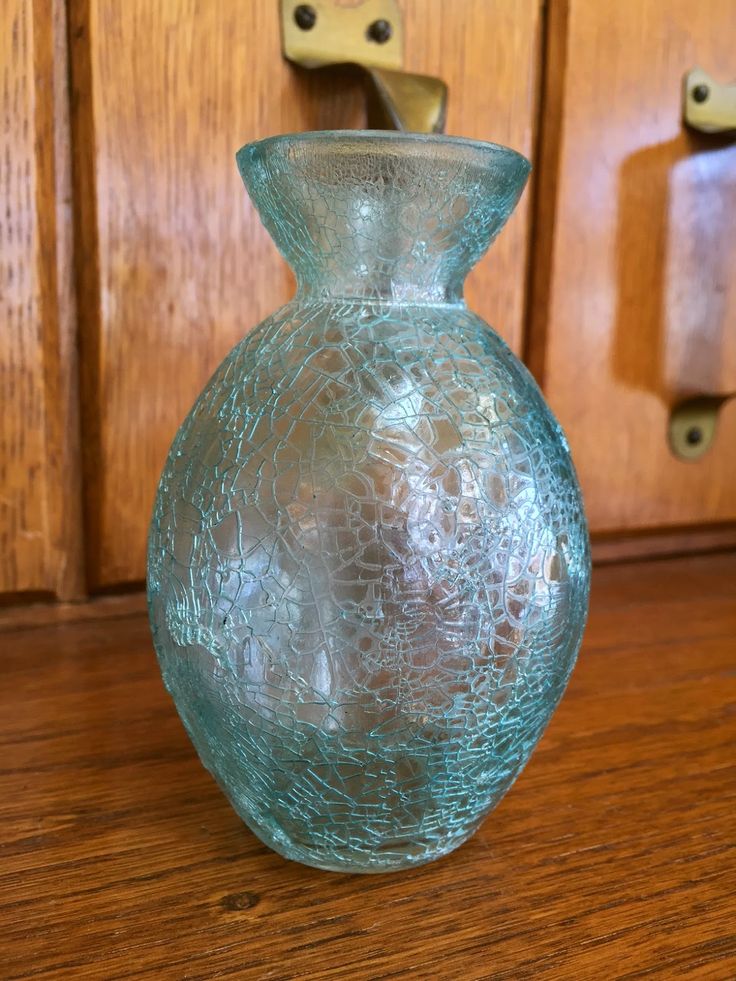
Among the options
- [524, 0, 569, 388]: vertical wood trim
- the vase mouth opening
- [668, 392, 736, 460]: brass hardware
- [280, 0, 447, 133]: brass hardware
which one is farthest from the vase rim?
[668, 392, 736, 460]: brass hardware

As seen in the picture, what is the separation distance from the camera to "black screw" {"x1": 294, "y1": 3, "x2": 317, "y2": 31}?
583 millimetres

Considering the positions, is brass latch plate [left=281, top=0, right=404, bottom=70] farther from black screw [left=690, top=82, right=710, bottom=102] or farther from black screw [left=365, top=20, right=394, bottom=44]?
black screw [left=690, top=82, right=710, bottom=102]

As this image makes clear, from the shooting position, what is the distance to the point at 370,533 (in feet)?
1.06

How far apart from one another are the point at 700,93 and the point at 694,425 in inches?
9.6

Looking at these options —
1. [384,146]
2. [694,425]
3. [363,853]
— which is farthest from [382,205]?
[694,425]

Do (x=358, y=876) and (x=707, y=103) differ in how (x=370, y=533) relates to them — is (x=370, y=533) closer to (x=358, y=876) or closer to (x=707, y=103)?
(x=358, y=876)

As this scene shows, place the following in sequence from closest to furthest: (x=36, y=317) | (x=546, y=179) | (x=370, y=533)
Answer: (x=370, y=533) < (x=36, y=317) < (x=546, y=179)

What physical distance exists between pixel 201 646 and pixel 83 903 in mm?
100

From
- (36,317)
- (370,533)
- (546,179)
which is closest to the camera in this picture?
(370,533)

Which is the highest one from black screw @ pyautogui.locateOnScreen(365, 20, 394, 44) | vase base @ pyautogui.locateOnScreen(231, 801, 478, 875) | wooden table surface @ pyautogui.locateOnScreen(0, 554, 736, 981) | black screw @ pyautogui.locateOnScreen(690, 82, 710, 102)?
black screw @ pyautogui.locateOnScreen(365, 20, 394, 44)

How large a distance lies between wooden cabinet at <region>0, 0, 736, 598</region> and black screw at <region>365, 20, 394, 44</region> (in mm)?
19

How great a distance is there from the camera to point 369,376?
34 centimetres

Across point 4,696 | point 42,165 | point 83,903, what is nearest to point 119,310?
point 42,165

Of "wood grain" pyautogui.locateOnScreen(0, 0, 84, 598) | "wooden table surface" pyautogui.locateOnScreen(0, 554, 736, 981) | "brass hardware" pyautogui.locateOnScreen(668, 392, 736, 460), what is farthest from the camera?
"brass hardware" pyautogui.locateOnScreen(668, 392, 736, 460)
